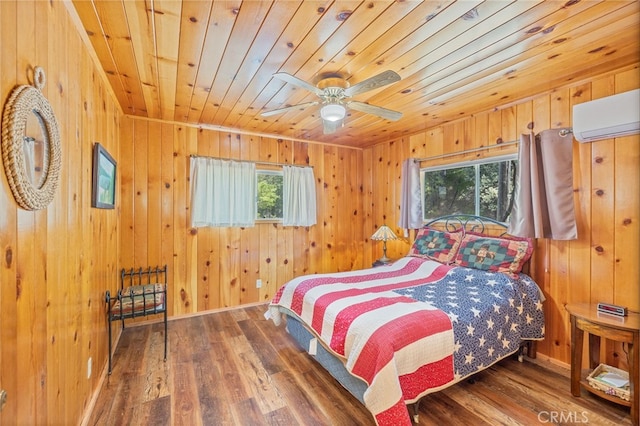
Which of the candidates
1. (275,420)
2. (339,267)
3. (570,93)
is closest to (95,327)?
(275,420)

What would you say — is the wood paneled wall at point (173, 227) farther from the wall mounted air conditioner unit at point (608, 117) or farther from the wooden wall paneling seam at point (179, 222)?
the wall mounted air conditioner unit at point (608, 117)

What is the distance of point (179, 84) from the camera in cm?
243

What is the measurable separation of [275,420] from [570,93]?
3.51 metres

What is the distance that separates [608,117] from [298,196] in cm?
331

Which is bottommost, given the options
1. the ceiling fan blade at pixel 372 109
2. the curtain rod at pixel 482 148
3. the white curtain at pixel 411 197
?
the white curtain at pixel 411 197

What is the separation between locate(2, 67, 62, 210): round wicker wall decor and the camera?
0.92m

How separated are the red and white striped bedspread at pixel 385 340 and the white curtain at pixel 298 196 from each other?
186 centimetres

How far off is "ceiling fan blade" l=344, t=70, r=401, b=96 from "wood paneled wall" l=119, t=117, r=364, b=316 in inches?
88.8

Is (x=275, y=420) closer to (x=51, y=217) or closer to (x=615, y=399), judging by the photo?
(x=51, y=217)

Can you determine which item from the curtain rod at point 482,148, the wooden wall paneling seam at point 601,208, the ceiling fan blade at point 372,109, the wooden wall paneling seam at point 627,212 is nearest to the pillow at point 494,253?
the wooden wall paneling seam at point 601,208

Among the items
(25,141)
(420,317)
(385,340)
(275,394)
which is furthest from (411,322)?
(25,141)

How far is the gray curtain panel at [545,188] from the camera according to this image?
2.38 metres

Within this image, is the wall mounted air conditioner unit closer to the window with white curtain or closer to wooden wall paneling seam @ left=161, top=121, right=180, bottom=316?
the window with white curtain

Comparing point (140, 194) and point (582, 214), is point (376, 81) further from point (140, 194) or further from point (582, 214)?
point (140, 194)
